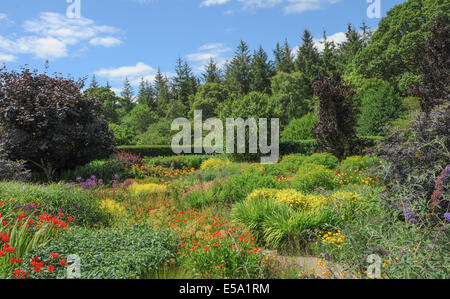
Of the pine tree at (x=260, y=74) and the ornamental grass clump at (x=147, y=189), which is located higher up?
the pine tree at (x=260, y=74)

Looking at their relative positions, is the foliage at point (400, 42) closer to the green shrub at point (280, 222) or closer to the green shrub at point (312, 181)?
the green shrub at point (312, 181)

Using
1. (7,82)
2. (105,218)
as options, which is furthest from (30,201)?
(7,82)

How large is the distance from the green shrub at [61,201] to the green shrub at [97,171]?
413cm

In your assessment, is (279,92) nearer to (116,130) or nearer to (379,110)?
(379,110)

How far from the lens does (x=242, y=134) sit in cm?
1413

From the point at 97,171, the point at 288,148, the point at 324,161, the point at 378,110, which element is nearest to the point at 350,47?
the point at 378,110

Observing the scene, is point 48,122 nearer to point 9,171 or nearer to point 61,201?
point 9,171

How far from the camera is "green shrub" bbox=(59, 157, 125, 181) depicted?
1033 centimetres

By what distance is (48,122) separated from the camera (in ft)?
31.7

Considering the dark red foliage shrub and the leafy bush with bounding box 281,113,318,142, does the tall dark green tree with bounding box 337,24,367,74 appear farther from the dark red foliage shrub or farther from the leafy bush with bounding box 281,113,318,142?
the dark red foliage shrub

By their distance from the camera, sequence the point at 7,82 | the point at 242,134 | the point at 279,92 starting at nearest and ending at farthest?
the point at 7,82, the point at 242,134, the point at 279,92

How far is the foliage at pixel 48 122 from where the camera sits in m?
9.60

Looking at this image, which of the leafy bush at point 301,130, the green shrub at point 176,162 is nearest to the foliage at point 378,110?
the leafy bush at point 301,130
